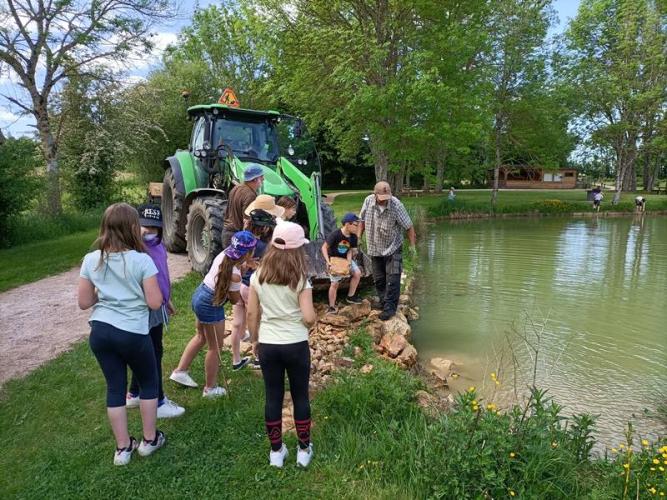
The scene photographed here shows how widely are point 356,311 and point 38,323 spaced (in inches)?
157

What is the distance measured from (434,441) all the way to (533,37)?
27.7 m

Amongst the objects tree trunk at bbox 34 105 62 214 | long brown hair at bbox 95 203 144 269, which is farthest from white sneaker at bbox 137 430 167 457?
tree trunk at bbox 34 105 62 214

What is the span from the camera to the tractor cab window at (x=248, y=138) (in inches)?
323

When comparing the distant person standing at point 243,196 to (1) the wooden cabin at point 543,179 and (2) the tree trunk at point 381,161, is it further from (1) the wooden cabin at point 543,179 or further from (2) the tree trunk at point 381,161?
(1) the wooden cabin at point 543,179

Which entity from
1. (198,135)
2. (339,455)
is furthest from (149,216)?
(198,135)

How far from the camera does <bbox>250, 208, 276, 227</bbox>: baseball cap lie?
4.53m

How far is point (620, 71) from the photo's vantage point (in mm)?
27578

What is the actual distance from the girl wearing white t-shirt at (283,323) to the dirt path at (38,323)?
2885mm

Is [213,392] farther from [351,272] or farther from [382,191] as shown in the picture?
[382,191]

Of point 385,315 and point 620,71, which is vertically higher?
point 620,71

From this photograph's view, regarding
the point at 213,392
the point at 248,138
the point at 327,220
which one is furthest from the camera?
the point at 248,138

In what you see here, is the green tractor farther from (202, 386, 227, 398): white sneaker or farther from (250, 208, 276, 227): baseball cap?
(202, 386, 227, 398): white sneaker

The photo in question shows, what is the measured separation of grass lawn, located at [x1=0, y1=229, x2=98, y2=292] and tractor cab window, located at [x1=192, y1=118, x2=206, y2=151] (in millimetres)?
3384

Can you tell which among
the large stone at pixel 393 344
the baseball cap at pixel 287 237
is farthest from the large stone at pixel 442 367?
the baseball cap at pixel 287 237
